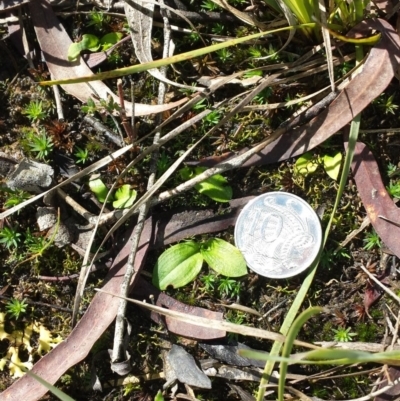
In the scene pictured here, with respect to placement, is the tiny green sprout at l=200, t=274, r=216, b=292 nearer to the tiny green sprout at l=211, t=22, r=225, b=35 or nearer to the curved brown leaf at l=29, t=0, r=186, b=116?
the curved brown leaf at l=29, t=0, r=186, b=116

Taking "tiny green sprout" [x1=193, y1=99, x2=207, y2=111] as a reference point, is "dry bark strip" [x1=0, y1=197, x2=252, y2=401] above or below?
below

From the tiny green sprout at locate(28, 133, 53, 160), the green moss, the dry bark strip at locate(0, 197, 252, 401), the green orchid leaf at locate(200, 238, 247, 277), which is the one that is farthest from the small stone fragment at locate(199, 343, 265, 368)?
the tiny green sprout at locate(28, 133, 53, 160)

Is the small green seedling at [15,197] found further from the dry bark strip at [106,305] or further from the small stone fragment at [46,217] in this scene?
the dry bark strip at [106,305]

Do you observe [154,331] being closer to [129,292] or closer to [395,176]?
[129,292]

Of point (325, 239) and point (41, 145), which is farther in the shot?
point (41, 145)

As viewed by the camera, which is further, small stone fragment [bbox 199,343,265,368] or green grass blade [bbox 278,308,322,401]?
small stone fragment [bbox 199,343,265,368]

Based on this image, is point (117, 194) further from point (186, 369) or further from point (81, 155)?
point (186, 369)

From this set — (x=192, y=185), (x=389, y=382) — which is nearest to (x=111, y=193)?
(x=192, y=185)

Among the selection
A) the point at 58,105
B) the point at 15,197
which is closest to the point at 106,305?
the point at 15,197
